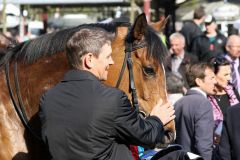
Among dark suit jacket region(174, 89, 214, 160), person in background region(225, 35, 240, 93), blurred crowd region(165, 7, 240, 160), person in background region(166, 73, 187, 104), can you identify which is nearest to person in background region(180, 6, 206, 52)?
person in background region(225, 35, 240, 93)

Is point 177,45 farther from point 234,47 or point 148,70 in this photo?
point 148,70

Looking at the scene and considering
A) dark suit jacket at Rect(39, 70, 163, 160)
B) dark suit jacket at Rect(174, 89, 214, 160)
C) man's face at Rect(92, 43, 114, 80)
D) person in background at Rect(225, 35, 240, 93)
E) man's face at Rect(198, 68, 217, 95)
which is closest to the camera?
dark suit jacket at Rect(39, 70, 163, 160)

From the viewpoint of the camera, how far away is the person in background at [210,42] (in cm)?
1009

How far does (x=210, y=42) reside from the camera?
1014 centimetres

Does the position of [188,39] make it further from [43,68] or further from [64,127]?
[64,127]

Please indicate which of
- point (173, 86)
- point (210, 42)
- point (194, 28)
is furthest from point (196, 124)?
point (194, 28)

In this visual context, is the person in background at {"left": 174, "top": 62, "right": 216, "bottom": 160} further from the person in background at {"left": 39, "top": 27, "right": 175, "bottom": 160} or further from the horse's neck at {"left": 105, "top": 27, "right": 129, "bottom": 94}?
the person in background at {"left": 39, "top": 27, "right": 175, "bottom": 160}

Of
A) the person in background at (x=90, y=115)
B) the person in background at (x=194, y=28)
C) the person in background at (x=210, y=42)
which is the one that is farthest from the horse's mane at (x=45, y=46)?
the person in background at (x=194, y=28)

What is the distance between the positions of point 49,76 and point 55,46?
221 mm

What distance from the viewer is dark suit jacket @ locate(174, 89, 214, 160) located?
18.5ft

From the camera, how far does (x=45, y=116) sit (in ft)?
11.0

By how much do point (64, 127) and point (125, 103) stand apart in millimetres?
371

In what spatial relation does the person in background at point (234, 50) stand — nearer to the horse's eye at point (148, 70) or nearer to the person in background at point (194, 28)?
the person in background at point (194, 28)

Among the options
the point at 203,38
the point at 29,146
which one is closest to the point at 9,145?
the point at 29,146
